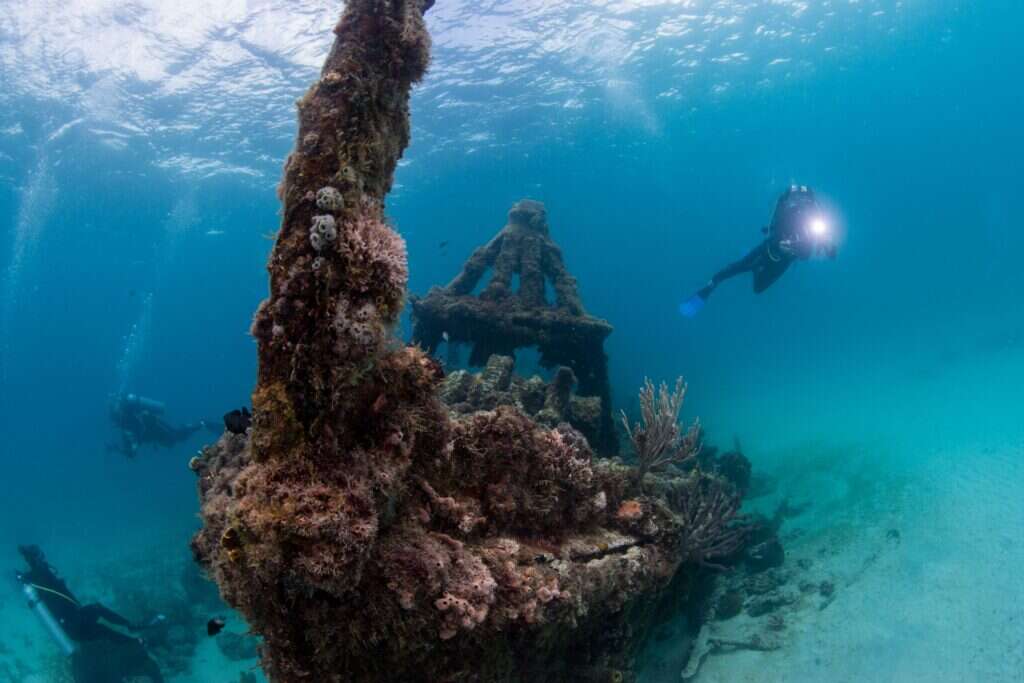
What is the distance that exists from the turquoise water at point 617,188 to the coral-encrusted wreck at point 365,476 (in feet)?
22.1

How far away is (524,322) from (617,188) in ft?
198

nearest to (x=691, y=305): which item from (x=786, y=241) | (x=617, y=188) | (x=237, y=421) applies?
(x=786, y=241)

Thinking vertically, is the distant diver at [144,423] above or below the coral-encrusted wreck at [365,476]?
above

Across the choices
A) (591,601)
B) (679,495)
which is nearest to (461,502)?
(591,601)

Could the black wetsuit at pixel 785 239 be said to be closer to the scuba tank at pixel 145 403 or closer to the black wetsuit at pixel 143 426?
the black wetsuit at pixel 143 426

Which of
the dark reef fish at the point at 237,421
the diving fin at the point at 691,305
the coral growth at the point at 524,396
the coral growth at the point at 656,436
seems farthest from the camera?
the diving fin at the point at 691,305

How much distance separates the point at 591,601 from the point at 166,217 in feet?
163

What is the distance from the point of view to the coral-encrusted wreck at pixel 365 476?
301 cm

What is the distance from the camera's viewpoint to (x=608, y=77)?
3198cm

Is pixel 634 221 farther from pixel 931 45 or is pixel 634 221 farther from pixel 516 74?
pixel 516 74

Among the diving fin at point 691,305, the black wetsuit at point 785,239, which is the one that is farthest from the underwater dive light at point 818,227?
the diving fin at point 691,305

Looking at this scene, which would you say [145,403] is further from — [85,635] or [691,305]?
[691,305]

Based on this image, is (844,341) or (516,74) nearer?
(516,74)

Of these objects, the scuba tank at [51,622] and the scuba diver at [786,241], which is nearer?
the scuba tank at [51,622]
